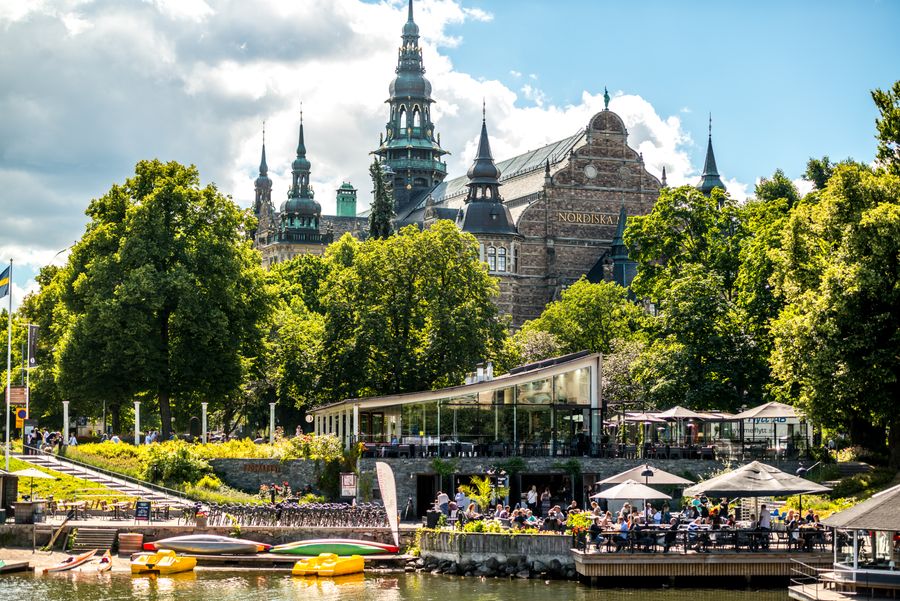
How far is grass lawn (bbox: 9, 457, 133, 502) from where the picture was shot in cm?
5538

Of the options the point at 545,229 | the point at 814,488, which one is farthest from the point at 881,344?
the point at 545,229

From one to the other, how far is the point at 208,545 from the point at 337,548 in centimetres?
389

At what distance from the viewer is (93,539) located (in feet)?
161

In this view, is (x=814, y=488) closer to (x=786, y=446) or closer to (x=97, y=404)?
(x=786, y=446)

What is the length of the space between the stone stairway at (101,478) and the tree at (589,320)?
41.2 m

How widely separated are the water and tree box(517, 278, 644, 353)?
5229 centimetres

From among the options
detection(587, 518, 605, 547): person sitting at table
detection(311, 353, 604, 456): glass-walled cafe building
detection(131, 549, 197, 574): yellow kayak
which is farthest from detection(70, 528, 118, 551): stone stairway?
detection(587, 518, 605, 547): person sitting at table

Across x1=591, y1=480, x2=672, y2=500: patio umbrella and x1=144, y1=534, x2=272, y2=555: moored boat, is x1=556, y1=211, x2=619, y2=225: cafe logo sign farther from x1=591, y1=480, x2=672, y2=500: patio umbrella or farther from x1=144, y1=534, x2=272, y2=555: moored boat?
x1=591, y1=480, x2=672, y2=500: patio umbrella

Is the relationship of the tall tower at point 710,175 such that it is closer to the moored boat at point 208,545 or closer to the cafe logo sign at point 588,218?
the cafe logo sign at point 588,218

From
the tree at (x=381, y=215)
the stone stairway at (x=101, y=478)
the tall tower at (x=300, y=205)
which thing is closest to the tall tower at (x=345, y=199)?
the tall tower at (x=300, y=205)

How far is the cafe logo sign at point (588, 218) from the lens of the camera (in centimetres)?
12656

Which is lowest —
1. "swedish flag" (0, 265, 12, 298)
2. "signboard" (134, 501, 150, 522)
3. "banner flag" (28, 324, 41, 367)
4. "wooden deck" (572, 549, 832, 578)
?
"wooden deck" (572, 549, 832, 578)

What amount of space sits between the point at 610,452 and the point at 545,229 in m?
68.2

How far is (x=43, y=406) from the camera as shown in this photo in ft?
297
